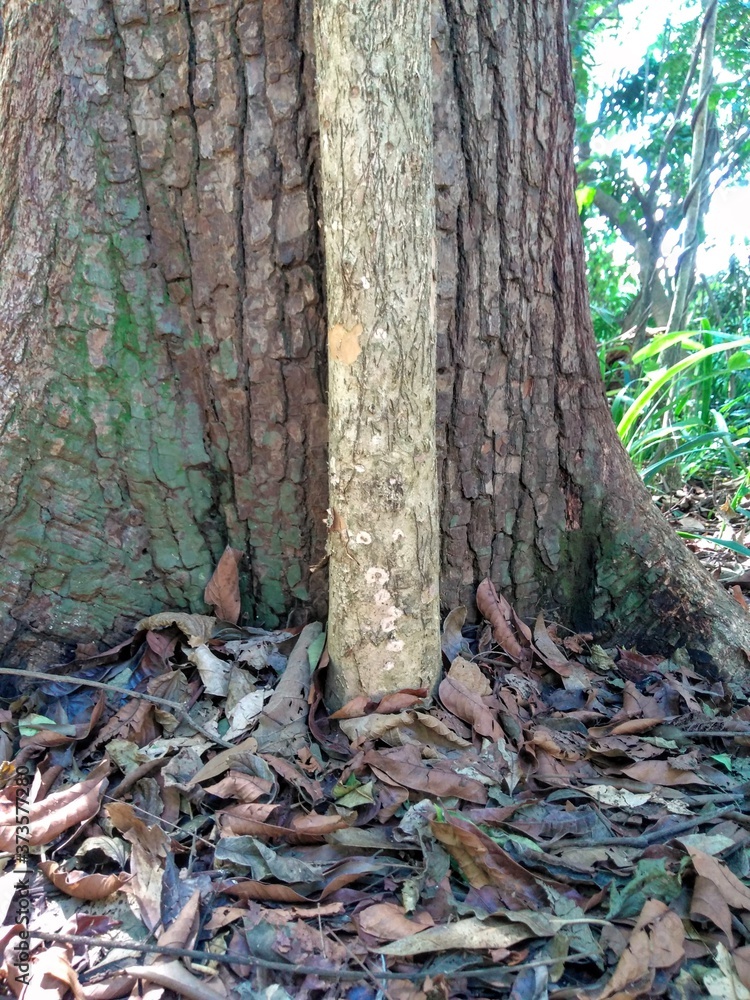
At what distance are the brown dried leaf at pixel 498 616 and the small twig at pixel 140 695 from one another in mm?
791

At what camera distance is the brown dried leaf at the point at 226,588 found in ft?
6.55

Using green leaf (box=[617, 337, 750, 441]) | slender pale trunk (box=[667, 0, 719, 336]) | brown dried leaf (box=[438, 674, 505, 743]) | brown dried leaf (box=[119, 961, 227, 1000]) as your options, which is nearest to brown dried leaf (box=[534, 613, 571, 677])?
brown dried leaf (box=[438, 674, 505, 743])

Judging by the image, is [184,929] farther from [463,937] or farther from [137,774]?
[463,937]

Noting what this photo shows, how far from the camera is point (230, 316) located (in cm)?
180

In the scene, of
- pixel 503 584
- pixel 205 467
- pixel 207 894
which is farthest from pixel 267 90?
pixel 207 894

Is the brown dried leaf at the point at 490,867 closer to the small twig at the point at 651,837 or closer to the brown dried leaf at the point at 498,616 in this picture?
the small twig at the point at 651,837

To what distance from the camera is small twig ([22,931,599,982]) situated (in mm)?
1237

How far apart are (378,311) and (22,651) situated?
130 centimetres

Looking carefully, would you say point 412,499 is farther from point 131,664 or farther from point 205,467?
point 131,664

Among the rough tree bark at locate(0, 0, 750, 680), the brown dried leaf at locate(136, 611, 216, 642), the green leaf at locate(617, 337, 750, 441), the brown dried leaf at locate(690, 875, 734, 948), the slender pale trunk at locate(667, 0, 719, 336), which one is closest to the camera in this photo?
the brown dried leaf at locate(690, 875, 734, 948)

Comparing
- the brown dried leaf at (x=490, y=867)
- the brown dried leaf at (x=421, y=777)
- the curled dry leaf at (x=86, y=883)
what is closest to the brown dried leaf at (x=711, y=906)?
the brown dried leaf at (x=490, y=867)

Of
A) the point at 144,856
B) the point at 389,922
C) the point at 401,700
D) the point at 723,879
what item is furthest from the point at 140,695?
the point at 723,879

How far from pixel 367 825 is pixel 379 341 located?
1.00 metres

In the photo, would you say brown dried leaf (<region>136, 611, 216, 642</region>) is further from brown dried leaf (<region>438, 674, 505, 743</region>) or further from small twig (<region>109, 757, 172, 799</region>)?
brown dried leaf (<region>438, 674, 505, 743</region>)
